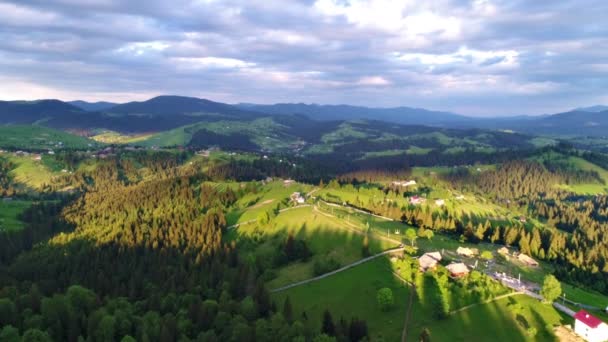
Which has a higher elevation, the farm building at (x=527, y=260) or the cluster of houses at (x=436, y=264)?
the cluster of houses at (x=436, y=264)

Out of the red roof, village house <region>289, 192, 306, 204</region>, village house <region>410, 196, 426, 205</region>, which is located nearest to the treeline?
village house <region>289, 192, 306, 204</region>

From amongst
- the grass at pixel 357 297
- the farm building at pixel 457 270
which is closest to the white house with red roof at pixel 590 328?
the farm building at pixel 457 270

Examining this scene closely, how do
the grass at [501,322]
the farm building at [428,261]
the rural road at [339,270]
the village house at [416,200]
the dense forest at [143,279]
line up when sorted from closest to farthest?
the dense forest at [143,279] → the grass at [501,322] → the farm building at [428,261] → the rural road at [339,270] → the village house at [416,200]

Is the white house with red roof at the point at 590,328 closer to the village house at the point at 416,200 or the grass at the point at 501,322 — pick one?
the grass at the point at 501,322

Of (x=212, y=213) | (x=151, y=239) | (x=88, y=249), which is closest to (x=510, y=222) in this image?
(x=212, y=213)

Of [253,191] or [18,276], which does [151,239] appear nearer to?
[18,276]

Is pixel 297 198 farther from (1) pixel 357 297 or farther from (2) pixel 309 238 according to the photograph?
(1) pixel 357 297
